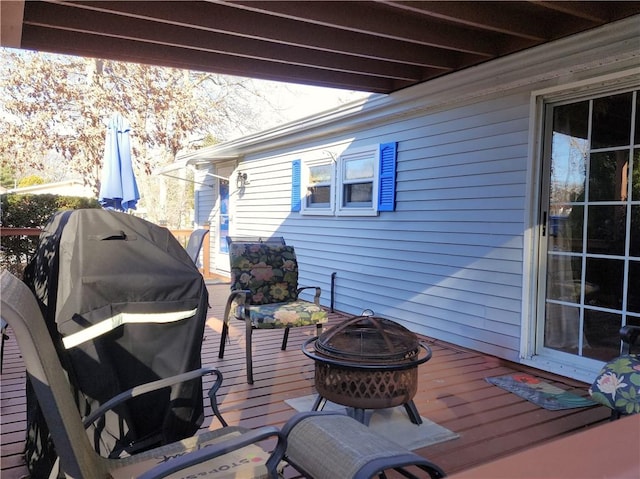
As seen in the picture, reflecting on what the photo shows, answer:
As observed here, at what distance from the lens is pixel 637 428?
0.93m

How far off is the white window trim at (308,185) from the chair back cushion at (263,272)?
195cm

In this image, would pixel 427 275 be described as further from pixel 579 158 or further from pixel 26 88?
pixel 26 88

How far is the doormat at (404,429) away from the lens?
2455 millimetres

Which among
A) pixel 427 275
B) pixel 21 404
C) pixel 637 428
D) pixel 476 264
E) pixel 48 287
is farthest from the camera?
pixel 427 275

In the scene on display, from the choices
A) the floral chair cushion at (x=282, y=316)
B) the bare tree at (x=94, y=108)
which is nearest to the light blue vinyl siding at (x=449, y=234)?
the floral chair cushion at (x=282, y=316)

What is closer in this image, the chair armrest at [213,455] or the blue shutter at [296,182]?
the chair armrest at [213,455]

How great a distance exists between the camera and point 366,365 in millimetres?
2201

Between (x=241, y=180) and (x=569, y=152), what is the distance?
6.06 metres

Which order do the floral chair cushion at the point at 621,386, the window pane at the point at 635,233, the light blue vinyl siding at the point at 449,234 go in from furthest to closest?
the light blue vinyl siding at the point at 449,234 → the window pane at the point at 635,233 → the floral chair cushion at the point at 621,386

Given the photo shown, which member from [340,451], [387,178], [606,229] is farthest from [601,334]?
[340,451]

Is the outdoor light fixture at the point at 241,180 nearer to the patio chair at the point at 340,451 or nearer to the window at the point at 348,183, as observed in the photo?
the window at the point at 348,183

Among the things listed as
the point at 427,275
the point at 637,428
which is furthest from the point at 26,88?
the point at 637,428

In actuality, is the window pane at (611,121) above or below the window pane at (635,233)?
above

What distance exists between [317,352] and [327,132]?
4109mm
